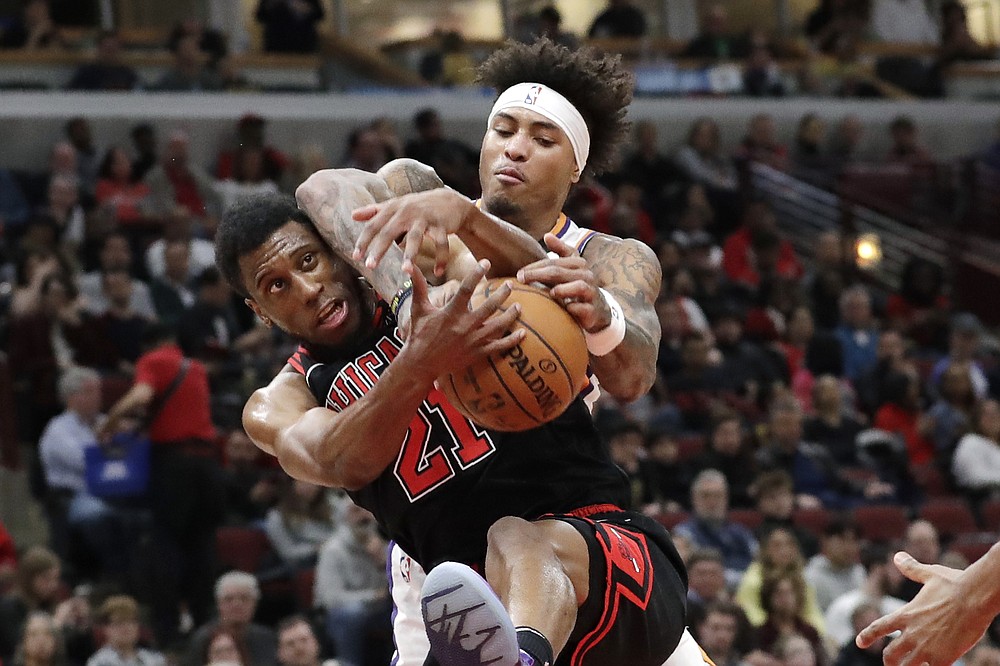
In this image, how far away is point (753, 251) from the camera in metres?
15.4

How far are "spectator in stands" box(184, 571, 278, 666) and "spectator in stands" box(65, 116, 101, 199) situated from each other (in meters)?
5.25

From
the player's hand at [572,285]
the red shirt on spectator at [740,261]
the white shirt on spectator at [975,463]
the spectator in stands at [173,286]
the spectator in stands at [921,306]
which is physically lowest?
the white shirt on spectator at [975,463]

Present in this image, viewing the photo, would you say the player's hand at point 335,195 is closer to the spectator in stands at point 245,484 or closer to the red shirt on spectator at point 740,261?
the spectator in stands at point 245,484

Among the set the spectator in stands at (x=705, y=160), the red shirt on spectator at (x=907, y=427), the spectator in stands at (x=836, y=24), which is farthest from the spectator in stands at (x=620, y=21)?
the red shirt on spectator at (x=907, y=427)

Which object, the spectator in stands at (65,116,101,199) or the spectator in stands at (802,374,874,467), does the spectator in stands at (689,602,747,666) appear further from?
the spectator in stands at (65,116,101,199)

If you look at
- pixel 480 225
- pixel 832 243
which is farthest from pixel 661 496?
pixel 480 225

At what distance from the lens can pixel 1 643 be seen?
8.56 m

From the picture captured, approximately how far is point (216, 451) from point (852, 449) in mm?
5365

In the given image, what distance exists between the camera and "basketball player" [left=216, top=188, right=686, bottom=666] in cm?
466

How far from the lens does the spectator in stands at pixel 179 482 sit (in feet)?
31.3

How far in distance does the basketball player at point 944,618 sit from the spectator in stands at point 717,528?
5419mm

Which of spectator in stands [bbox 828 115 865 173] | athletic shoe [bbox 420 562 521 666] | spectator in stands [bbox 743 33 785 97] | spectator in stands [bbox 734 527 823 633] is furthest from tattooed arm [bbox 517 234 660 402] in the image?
spectator in stands [bbox 743 33 785 97]

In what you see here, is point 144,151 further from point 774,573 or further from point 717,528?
point 774,573

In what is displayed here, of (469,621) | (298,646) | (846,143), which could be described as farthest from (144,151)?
(469,621)
